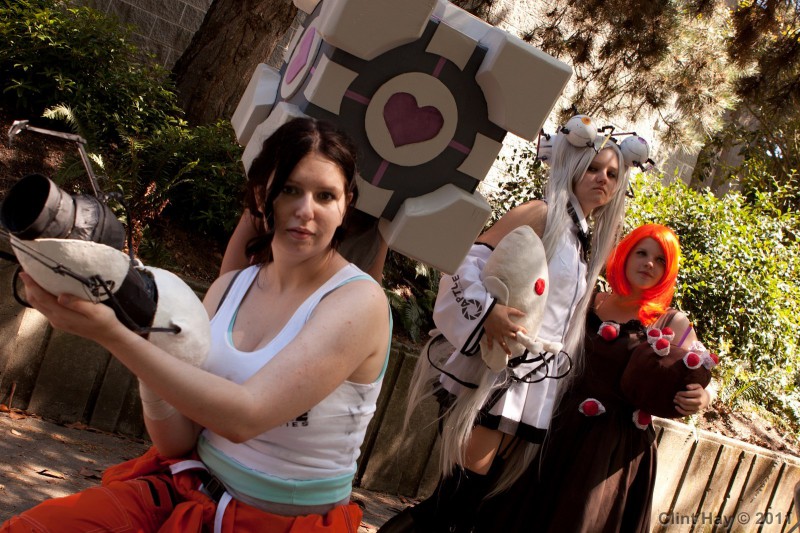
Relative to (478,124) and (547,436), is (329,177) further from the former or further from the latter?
(547,436)

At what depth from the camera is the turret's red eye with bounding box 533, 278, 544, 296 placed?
293cm

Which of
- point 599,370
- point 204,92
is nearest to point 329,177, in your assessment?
point 599,370

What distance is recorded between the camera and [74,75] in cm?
560

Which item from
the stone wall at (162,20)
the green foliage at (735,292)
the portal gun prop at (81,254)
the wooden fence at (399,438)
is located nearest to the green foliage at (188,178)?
the wooden fence at (399,438)

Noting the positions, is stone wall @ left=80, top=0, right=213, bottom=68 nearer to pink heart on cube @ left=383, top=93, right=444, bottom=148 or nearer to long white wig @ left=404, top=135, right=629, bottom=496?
long white wig @ left=404, top=135, right=629, bottom=496

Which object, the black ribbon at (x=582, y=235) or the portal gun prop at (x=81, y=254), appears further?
the black ribbon at (x=582, y=235)

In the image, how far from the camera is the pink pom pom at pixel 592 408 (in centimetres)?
366

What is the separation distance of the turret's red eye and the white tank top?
3.73 ft

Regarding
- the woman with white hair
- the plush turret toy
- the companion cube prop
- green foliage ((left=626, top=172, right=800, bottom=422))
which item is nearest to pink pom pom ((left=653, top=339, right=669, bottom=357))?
the woman with white hair

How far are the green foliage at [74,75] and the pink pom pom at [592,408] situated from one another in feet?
11.0

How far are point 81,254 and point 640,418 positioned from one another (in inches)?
114

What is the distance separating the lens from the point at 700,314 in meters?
7.02

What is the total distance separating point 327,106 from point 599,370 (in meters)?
2.02

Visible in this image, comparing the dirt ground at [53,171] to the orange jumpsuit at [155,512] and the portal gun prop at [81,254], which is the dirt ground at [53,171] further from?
the portal gun prop at [81,254]
